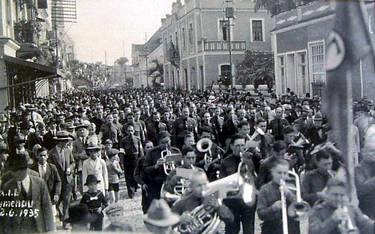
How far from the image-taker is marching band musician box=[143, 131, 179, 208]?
5223 mm

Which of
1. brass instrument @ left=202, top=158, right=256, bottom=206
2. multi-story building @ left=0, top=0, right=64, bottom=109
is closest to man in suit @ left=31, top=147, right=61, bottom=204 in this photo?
brass instrument @ left=202, top=158, right=256, bottom=206

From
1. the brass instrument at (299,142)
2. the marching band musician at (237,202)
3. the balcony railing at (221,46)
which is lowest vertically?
the marching band musician at (237,202)

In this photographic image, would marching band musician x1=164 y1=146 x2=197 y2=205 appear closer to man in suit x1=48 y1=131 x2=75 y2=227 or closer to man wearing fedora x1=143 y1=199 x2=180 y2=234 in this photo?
man wearing fedora x1=143 y1=199 x2=180 y2=234

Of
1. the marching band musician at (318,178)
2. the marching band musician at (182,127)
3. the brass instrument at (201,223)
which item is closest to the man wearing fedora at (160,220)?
the brass instrument at (201,223)

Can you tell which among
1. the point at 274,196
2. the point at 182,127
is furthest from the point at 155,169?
the point at 182,127

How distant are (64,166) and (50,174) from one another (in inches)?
21.7

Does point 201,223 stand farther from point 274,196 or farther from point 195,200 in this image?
point 274,196

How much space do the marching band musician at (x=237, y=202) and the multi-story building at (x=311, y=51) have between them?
3.27 ft

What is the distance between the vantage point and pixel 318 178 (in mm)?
3768

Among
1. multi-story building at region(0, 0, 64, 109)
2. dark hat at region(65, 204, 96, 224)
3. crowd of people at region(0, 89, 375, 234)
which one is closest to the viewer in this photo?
crowd of people at region(0, 89, 375, 234)

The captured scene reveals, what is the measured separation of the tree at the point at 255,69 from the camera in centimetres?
1900

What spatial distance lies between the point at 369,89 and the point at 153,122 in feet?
16.6

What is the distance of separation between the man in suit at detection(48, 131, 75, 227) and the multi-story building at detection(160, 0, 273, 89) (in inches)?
476

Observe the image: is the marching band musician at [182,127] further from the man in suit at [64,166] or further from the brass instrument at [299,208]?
the brass instrument at [299,208]
